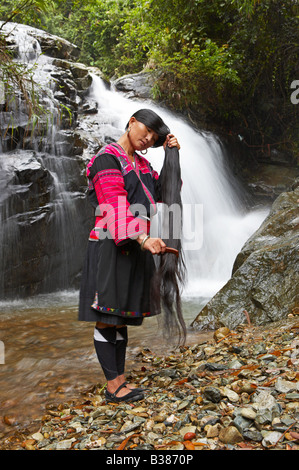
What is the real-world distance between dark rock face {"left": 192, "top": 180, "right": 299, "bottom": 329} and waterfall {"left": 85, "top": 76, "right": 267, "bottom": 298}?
2.28 m

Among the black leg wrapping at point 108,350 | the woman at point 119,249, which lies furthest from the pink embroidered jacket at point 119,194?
the black leg wrapping at point 108,350

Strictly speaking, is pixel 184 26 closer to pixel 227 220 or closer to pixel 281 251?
pixel 227 220

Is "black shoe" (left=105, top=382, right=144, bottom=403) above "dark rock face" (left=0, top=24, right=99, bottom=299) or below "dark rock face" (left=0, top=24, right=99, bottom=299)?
below

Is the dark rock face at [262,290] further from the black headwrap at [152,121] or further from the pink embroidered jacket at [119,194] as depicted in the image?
the black headwrap at [152,121]

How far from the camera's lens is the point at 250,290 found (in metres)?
3.90

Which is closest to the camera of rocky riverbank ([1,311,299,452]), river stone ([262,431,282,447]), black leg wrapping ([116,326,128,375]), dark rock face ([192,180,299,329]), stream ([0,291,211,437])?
river stone ([262,431,282,447])

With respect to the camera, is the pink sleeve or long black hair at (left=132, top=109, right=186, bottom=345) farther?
long black hair at (left=132, top=109, right=186, bottom=345)

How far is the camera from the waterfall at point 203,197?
7.66 metres

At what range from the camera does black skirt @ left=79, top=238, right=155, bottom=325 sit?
2.26 meters

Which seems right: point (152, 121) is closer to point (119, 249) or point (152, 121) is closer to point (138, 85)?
point (119, 249)

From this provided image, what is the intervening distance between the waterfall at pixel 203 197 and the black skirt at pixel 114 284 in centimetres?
407

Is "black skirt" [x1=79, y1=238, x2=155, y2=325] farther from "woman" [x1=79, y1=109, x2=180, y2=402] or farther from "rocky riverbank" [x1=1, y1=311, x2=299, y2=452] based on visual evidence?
"rocky riverbank" [x1=1, y1=311, x2=299, y2=452]

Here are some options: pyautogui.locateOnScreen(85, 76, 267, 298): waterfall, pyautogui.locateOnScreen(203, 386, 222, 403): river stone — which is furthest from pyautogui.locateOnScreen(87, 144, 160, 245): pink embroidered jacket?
pyautogui.locateOnScreen(85, 76, 267, 298): waterfall

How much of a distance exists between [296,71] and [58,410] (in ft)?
33.7
